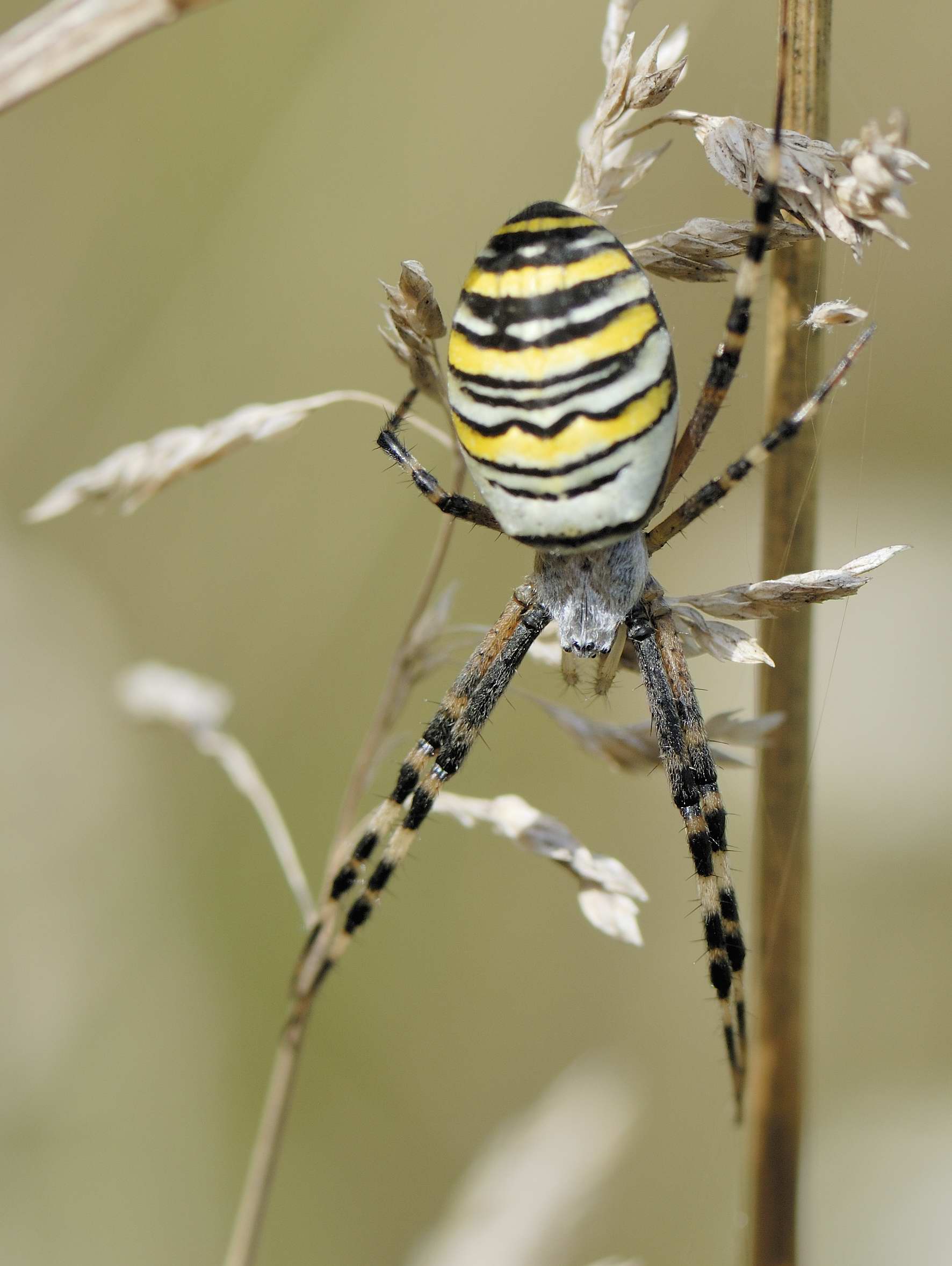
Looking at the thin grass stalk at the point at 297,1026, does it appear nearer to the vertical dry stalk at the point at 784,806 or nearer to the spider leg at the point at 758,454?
the spider leg at the point at 758,454

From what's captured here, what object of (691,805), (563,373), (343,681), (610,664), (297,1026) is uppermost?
(563,373)

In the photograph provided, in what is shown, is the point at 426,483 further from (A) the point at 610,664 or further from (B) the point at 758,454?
(B) the point at 758,454

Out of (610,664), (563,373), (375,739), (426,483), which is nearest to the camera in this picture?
(563,373)

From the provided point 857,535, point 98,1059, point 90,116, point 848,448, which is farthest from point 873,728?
point 90,116

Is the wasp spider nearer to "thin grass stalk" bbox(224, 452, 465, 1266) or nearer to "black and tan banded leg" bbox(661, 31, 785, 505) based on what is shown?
"black and tan banded leg" bbox(661, 31, 785, 505)

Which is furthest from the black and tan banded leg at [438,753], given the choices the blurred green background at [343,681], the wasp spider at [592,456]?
the blurred green background at [343,681]

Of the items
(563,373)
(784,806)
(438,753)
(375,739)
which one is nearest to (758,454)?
(563,373)
